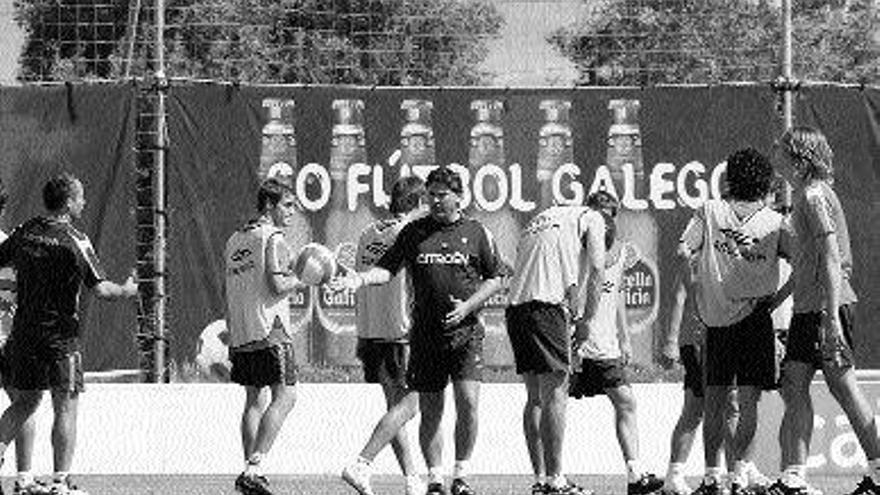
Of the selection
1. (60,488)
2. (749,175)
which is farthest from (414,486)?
(749,175)

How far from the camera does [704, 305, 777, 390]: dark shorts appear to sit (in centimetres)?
1377

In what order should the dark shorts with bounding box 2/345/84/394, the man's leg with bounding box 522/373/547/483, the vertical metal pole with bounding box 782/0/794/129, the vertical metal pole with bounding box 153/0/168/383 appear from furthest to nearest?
the vertical metal pole with bounding box 782/0/794/129, the vertical metal pole with bounding box 153/0/168/383, the man's leg with bounding box 522/373/547/483, the dark shorts with bounding box 2/345/84/394

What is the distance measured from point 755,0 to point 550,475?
23.0 feet

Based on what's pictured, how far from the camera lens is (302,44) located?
20859 mm

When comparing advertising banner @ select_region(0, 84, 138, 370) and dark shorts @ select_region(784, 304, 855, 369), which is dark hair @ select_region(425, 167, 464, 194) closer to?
dark shorts @ select_region(784, 304, 855, 369)

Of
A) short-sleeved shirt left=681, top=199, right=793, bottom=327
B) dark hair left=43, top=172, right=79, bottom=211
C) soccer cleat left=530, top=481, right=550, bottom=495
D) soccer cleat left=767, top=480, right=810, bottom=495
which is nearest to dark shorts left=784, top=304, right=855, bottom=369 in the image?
short-sleeved shirt left=681, top=199, right=793, bottom=327

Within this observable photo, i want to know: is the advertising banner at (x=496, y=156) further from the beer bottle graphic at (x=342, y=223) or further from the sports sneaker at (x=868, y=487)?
the sports sneaker at (x=868, y=487)

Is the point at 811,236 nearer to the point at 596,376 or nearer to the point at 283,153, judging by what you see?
the point at 596,376

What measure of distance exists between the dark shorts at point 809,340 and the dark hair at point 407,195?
2851 millimetres

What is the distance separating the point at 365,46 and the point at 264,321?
541 cm

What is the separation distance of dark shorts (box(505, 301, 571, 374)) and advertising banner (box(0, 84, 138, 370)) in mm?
5819

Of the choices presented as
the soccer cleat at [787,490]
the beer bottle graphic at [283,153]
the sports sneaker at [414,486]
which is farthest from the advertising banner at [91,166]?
the soccer cleat at [787,490]

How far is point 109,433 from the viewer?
60.7ft

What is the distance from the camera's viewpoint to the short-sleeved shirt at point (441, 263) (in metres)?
14.6
